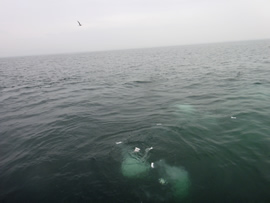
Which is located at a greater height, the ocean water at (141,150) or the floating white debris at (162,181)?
the floating white debris at (162,181)

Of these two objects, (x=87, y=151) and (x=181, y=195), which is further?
(x=87, y=151)

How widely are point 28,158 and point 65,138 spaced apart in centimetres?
249

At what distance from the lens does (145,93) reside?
22.4 meters

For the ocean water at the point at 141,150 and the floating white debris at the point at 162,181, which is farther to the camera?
the floating white debris at the point at 162,181

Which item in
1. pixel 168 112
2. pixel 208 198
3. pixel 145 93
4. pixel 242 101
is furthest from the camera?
pixel 145 93

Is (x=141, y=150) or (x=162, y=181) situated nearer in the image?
(x=162, y=181)

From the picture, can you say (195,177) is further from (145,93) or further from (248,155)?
(145,93)

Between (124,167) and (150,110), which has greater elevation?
(124,167)

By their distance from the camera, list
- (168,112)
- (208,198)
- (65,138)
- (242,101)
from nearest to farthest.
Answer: (208,198) < (65,138) < (168,112) < (242,101)

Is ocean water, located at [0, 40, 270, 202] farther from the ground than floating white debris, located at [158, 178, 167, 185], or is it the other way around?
floating white debris, located at [158, 178, 167, 185]

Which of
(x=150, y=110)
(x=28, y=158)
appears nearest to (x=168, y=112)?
(x=150, y=110)

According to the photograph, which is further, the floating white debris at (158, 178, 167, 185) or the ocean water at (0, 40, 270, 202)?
the floating white debris at (158, 178, 167, 185)

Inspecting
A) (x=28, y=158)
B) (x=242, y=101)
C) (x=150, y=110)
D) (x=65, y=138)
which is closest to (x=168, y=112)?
(x=150, y=110)

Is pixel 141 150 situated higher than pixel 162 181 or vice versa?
A: pixel 162 181
